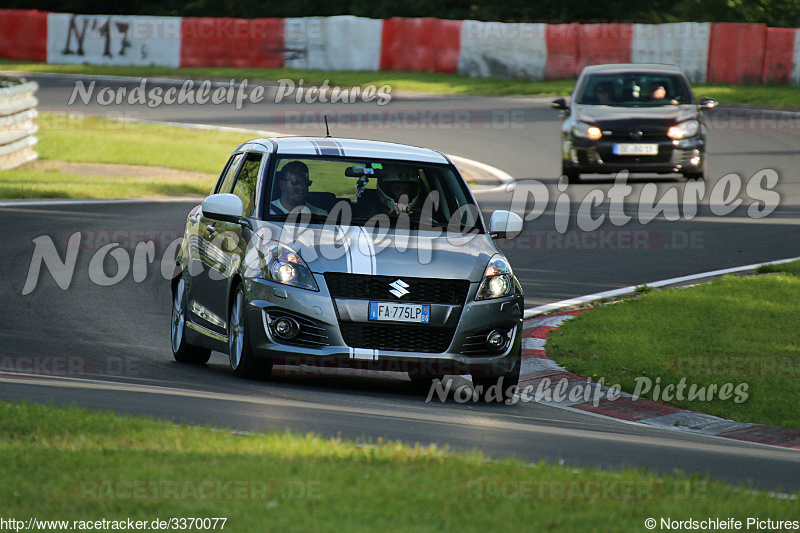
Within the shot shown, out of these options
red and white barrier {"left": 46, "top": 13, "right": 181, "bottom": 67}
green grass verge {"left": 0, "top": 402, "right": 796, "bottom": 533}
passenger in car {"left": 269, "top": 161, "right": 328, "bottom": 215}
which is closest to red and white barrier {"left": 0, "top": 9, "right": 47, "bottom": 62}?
red and white barrier {"left": 46, "top": 13, "right": 181, "bottom": 67}

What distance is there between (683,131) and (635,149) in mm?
776

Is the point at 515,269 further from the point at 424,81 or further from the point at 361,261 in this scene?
the point at 424,81

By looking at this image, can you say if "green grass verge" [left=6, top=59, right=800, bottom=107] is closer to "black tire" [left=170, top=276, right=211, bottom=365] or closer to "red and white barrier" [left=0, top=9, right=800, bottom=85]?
"red and white barrier" [left=0, top=9, right=800, bottom=85]

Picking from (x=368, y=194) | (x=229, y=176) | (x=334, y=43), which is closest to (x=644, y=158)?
(x=229, y=176)

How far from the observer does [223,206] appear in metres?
9.03

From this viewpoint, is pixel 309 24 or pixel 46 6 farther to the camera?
pixel 46 6

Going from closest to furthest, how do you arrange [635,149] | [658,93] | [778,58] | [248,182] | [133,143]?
A: [248,182] → [635,149] → [658,93] → [133,143] → [778,58]

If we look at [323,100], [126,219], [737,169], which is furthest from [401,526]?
[323,100]

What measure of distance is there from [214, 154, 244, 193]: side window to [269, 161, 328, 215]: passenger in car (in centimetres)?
81

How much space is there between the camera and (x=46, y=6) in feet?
191

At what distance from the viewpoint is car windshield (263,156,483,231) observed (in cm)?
923

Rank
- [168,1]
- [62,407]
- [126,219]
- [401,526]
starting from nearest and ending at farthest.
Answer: [401,526] → [62,407] → [126,219] → [168,1]

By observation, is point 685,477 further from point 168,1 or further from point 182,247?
point 168,1

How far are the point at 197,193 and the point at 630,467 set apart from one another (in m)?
15.8
